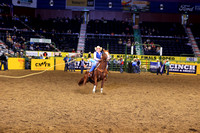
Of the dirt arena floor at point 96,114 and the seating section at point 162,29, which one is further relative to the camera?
the seating section at point 162,29

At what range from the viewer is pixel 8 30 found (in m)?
28.0

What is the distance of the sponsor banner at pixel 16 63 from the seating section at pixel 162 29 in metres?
19.6

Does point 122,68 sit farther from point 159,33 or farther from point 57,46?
point 159,33

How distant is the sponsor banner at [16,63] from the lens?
20.4 meters

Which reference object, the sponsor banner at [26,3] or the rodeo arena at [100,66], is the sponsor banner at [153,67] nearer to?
the rodeo arena at [100,66]

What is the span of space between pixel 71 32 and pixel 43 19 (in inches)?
300

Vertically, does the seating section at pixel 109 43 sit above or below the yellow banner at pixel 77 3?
below

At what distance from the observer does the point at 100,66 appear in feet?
28.2

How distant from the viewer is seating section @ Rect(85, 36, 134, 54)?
26.7m

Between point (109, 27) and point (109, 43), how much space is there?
5212 mm

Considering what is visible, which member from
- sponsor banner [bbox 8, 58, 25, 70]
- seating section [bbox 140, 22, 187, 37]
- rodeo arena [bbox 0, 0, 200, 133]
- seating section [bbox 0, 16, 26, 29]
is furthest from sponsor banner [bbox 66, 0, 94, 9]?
sponsor banner [bbox 8, 58, 25, 70]

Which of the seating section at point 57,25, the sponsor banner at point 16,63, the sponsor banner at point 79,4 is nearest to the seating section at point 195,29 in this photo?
the sponsor banner at point 79,4

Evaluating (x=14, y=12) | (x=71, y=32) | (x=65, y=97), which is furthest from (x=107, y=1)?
(x=65, y=97)

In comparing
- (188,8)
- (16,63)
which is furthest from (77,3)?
(188,8)
